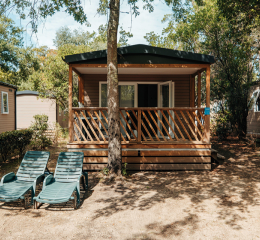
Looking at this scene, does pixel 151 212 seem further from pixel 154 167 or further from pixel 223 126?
pixel 223 126

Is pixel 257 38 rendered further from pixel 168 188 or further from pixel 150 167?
pixel 168 188

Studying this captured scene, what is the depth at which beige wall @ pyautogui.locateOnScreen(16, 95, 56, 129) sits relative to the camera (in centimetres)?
1555

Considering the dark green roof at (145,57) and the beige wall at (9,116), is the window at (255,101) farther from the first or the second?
the beige wall at (9,116)

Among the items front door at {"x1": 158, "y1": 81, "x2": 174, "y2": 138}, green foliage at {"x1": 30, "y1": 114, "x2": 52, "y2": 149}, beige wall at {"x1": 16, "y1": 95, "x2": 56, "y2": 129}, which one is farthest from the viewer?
beige wall at {"x1": 16, "y1": 95, "x2": 56, "y2": 129}

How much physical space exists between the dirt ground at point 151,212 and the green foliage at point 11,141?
3.34m

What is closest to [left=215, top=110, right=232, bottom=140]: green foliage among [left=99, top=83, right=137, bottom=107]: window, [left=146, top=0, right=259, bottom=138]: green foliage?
[left=146, top=0, right=259, bottom=138]: green foliage

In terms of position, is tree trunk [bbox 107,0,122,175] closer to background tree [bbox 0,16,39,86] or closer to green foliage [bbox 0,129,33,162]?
green foliage [bbox 0,129,33,162]

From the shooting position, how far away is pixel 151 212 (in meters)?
3.57

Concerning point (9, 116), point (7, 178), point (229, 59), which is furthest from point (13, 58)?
point (7, 178)

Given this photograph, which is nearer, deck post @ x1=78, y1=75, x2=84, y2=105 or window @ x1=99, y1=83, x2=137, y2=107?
deck post @ x1=78, y1=75, x2=84, y2=105

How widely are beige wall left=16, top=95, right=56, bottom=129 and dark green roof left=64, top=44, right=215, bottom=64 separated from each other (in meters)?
10.6

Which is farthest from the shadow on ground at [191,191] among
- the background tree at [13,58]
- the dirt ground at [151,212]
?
the background tree at [13,58]

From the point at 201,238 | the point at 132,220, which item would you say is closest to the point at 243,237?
the point at 201,238

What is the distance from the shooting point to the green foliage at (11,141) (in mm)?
6723
